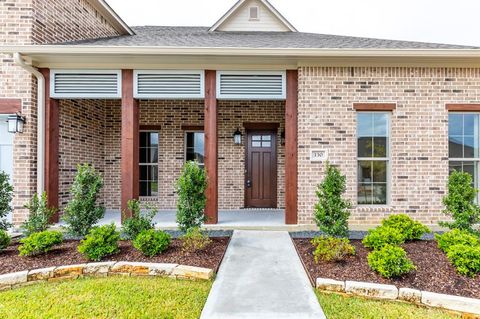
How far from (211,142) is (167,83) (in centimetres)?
152

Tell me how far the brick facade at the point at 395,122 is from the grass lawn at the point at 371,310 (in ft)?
9.00

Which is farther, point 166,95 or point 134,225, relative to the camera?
point 166,95

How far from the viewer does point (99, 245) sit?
13.0 ft

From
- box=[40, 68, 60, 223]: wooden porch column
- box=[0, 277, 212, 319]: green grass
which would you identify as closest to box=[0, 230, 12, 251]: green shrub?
box=[0, 277, 212, 319]: green grass

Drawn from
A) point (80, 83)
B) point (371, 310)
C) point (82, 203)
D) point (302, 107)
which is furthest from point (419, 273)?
point (80, 83)

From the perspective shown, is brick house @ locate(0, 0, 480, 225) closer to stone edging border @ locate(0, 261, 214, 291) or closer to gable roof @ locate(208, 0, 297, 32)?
stone edging border @ locate(0, 261, 214, 291)

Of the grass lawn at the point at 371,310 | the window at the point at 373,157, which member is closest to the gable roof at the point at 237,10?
the window at the point at 373,157

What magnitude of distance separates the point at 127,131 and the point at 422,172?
6.16m

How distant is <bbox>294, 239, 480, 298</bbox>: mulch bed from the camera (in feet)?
10.7

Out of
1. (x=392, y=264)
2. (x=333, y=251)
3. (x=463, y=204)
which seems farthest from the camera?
(x=463, y=204)

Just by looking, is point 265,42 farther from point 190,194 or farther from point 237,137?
Answer: point 190,194

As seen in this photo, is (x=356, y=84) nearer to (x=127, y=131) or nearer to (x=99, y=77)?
(x=127, y=131)

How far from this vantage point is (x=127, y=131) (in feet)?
19.4

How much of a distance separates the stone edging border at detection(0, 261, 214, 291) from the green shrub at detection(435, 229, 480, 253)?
337 cm
